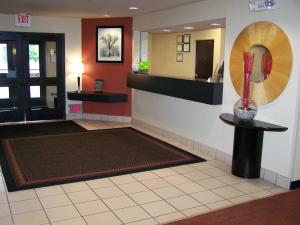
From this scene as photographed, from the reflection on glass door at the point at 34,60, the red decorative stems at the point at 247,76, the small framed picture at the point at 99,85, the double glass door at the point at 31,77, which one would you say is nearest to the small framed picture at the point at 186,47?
the small framed picture at the point at 99,85

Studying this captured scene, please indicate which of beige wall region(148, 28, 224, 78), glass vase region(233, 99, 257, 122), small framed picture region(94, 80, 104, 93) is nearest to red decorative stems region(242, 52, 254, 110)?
glass vase region(233, 99, 257, 122)

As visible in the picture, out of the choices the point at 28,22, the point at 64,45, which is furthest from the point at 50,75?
the point at 28,22

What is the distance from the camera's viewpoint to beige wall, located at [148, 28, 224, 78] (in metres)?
7.84

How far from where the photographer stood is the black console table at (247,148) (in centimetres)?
404

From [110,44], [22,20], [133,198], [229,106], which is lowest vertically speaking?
[133,198]

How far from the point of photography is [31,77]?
7.40m

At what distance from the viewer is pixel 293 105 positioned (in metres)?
3.74

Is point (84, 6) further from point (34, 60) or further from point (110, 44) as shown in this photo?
point (34, 60)

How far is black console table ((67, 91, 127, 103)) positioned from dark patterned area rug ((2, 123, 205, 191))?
1.07 m

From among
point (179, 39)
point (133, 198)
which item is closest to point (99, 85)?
point (179, 39)

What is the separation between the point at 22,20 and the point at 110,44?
1940mm

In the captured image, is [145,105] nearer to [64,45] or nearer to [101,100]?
[101,100]

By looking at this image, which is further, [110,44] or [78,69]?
[78,69]

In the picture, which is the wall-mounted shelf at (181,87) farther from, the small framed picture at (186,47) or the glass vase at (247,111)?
the small framed picture at (186,47)
